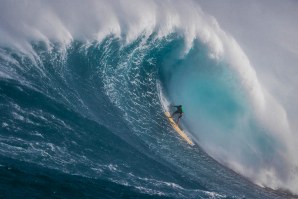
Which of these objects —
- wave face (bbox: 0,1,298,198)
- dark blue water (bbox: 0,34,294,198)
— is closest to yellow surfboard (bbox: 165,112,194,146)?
→ dark blue water (bbox: 0,34,294,198)

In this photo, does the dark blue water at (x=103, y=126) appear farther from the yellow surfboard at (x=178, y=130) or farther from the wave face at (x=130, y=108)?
the yellow surfboard at (x=178, y=130)

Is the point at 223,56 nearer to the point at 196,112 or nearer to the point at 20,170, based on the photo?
the point at 196,112

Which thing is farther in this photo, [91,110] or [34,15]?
[34,15]

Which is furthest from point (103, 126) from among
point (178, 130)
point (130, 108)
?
point (178, 130)

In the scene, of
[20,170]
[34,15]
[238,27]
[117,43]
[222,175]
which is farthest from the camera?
[238,27]

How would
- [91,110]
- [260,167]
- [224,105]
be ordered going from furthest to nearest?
[224,105] < [260,167] < [91,110]

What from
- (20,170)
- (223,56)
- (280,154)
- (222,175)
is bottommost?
(20,170)

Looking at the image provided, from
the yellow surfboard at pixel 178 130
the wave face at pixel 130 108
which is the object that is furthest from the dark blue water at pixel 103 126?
the yellow surfboard at pixel 178 130

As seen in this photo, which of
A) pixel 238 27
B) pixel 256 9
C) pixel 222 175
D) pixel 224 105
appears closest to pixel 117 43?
pixel 224 105
